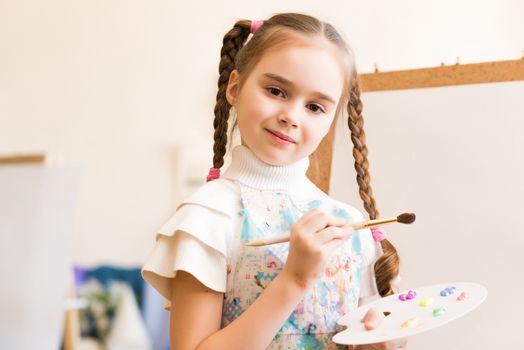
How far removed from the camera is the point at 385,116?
1435mm

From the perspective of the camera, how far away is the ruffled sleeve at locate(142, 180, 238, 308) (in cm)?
95

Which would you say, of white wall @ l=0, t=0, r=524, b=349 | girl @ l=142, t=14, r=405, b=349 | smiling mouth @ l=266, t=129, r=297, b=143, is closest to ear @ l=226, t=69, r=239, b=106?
girl @ l=142, t=14, r=405, b=349

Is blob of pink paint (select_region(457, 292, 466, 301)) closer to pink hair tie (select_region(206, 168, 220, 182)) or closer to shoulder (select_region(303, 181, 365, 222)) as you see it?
shoulder (select_region(303, 181, 365, 222))

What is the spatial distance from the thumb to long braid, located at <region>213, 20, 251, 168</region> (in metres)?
0.33

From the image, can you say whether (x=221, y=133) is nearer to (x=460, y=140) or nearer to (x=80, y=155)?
(x=460, y=140)

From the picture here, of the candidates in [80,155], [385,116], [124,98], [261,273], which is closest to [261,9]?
[124,98]

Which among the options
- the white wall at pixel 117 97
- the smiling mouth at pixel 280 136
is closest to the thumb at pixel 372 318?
the smiling mouth at pixel 280 136

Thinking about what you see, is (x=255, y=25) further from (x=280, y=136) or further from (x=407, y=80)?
(x=407, y=80)

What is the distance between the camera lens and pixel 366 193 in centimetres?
115

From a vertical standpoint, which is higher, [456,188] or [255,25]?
[255,25]

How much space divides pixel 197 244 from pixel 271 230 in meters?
0.11

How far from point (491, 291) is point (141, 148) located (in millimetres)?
2123

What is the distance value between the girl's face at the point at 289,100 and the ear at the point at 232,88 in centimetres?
5

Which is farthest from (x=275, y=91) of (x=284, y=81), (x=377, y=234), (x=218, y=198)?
(x=377, y=234)
